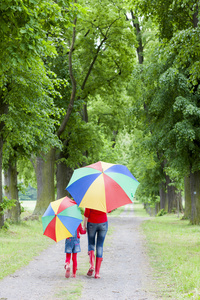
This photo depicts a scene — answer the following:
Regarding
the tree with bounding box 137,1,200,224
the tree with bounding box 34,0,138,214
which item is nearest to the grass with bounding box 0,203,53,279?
the tree with bounding box 34,0,138,214

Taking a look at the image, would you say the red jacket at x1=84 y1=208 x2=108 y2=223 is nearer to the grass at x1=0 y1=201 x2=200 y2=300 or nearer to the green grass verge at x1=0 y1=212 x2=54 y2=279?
the grass at x1=0 y1=201 x2=200 y2=300

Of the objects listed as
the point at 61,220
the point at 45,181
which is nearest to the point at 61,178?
the point at 45,181

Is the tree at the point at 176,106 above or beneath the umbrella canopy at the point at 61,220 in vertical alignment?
above

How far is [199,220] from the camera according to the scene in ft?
57.9

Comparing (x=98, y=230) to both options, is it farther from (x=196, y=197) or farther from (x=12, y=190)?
(x=196, y=197)

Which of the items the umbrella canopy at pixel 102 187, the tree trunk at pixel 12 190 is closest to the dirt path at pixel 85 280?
the umbrella canopy at pixel 102 187

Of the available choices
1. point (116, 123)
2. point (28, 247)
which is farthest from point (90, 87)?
point (28, 247)

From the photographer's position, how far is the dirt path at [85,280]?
5.83 meters

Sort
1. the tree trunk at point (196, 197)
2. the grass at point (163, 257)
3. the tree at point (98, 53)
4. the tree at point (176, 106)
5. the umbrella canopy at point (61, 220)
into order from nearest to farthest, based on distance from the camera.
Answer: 1. the grass at point (163, 257)
2. the umbrella canopy at point (61, 220)
3. the tree at point (176, 106)
4. the tree trunk at point (196, 197)
5. the tree at point (98, 53)

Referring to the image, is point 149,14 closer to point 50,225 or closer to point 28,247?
point 28,247

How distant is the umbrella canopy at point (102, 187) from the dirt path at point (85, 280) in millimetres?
1387

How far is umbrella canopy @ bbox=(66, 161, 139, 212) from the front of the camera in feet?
20.4

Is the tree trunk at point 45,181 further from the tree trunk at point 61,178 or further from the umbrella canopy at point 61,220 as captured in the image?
the umbrella canopy at point 61,220

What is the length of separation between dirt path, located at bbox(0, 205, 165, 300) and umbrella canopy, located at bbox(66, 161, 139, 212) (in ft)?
4.55
